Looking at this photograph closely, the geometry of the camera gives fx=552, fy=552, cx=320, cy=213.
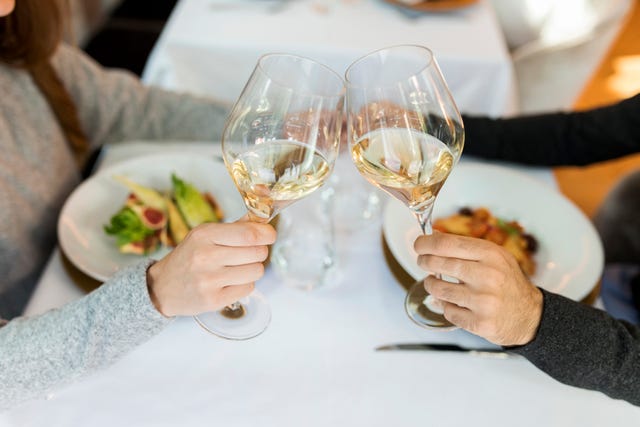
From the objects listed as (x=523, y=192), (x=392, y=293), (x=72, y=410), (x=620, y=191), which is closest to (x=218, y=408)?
(x=72, y=410)

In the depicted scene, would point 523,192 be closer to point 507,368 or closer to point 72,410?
point 507,368

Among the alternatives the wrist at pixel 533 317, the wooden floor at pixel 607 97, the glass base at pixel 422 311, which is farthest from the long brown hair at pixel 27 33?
the wooden floor at pixel 607 97

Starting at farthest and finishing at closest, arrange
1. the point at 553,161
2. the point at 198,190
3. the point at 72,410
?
the point at 553,161
the point at 198,190
the point at 72,410

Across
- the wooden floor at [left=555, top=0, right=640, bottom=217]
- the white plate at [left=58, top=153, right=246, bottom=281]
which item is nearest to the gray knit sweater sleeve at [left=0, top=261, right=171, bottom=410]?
the white plate at [left=58, top=153, right=246, bottom=281]

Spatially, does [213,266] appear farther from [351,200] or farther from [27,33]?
[27,33]

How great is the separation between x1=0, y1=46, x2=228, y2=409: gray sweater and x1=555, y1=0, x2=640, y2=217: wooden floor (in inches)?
59.2

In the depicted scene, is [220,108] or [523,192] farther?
[220,108]

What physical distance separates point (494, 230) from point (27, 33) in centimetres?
90

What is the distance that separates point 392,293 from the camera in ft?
2.82

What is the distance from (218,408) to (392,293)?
31 centimetres

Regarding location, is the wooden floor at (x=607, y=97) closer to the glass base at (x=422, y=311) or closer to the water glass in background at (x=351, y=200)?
the water glass in background at (x=351, y=200)

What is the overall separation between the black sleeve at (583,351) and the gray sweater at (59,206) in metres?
0.47

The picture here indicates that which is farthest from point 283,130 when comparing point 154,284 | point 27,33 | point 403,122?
point 27,33

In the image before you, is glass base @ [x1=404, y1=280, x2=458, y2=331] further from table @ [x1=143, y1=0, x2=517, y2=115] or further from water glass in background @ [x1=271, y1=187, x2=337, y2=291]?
table @ [x1=143, y1=0, x2=517, y2=115]
